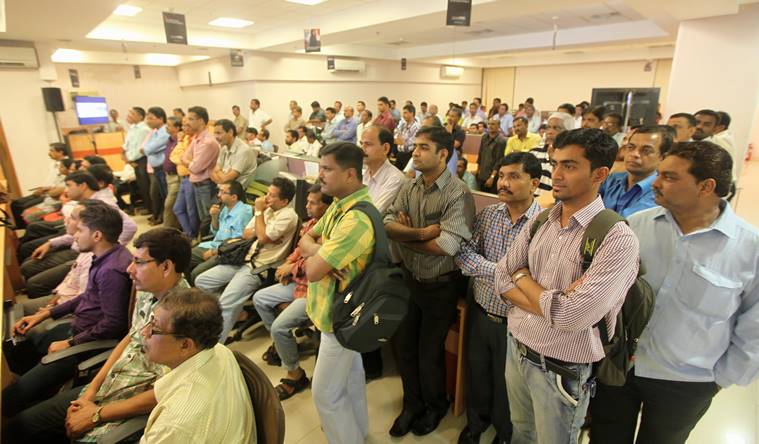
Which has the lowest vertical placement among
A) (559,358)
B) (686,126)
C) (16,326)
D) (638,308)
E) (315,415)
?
(315,415)

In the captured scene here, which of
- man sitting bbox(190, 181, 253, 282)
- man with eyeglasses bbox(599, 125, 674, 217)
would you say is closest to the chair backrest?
man with eyeglasses bbox(599, 125, 674, 217)

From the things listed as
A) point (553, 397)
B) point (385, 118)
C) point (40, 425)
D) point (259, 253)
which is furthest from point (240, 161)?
point (553, 397)

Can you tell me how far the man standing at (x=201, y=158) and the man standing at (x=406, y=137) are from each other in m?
2.50

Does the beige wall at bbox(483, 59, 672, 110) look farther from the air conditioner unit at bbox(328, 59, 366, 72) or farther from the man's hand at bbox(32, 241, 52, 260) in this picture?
the man's hand at bbox(32, 241, 52, 260)

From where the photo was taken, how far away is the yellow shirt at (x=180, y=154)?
462 centimetres

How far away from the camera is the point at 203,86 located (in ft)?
39.5

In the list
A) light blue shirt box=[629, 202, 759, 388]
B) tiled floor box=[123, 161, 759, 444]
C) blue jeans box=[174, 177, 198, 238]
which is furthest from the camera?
blue jeans box=[174, 177, 198, 238]

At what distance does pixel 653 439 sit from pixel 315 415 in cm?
166

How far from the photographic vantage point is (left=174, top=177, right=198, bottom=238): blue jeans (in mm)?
4566

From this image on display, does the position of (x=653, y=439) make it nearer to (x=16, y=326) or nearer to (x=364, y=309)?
(x=364, y=309)

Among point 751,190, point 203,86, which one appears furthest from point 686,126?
point 203,86

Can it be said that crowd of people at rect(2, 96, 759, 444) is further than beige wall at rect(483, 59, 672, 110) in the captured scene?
No

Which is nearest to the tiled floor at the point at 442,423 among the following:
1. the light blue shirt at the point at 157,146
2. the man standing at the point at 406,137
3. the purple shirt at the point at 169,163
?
the purple shirt at the point at 169,163

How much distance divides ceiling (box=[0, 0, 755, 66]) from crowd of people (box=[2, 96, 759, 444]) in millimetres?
3826
